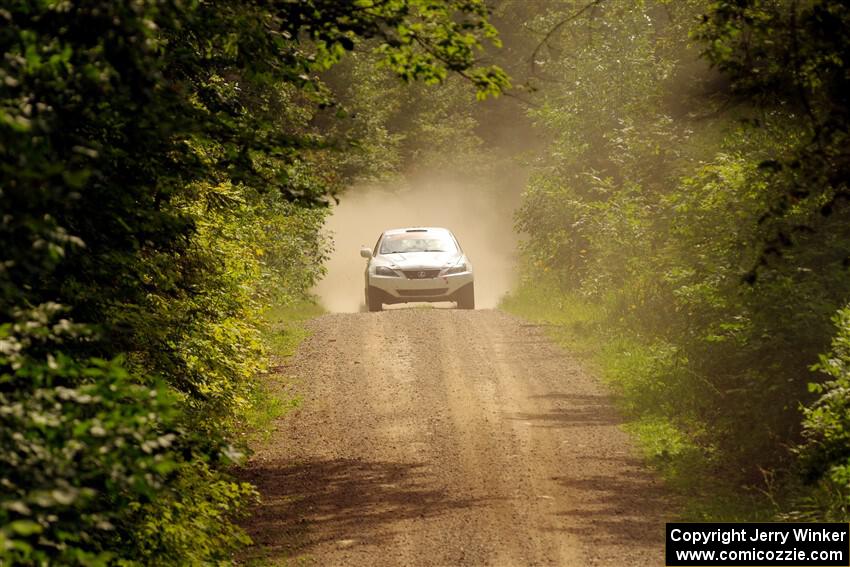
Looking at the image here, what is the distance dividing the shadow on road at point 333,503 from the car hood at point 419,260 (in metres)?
12.0

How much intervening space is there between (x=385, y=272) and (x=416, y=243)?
4.36 feet

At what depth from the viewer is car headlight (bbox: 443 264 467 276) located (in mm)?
24969

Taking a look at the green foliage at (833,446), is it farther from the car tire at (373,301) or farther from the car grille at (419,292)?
the car tire at (373,301)

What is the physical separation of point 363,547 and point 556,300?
55.9 ft

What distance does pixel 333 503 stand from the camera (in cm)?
1102

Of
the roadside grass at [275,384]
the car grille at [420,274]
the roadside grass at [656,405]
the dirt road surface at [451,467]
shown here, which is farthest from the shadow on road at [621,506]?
the car grille at [420,274]

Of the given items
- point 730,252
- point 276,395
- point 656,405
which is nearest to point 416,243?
point 276,395

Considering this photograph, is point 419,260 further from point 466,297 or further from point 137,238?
point 137,238

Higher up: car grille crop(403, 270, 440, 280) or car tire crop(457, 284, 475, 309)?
car grille crop(403, 270, 440, 280)

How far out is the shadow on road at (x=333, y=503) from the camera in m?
9.84

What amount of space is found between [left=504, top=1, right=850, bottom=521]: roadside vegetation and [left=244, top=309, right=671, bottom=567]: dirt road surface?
2.45 ft

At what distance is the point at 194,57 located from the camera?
8977 millimetres

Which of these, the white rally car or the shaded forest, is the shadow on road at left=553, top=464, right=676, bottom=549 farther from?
the white rally car

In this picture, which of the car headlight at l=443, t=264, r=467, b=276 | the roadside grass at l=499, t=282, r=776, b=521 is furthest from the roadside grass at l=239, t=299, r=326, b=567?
the roadside grass at l=499, t=282, r=776, b=521
